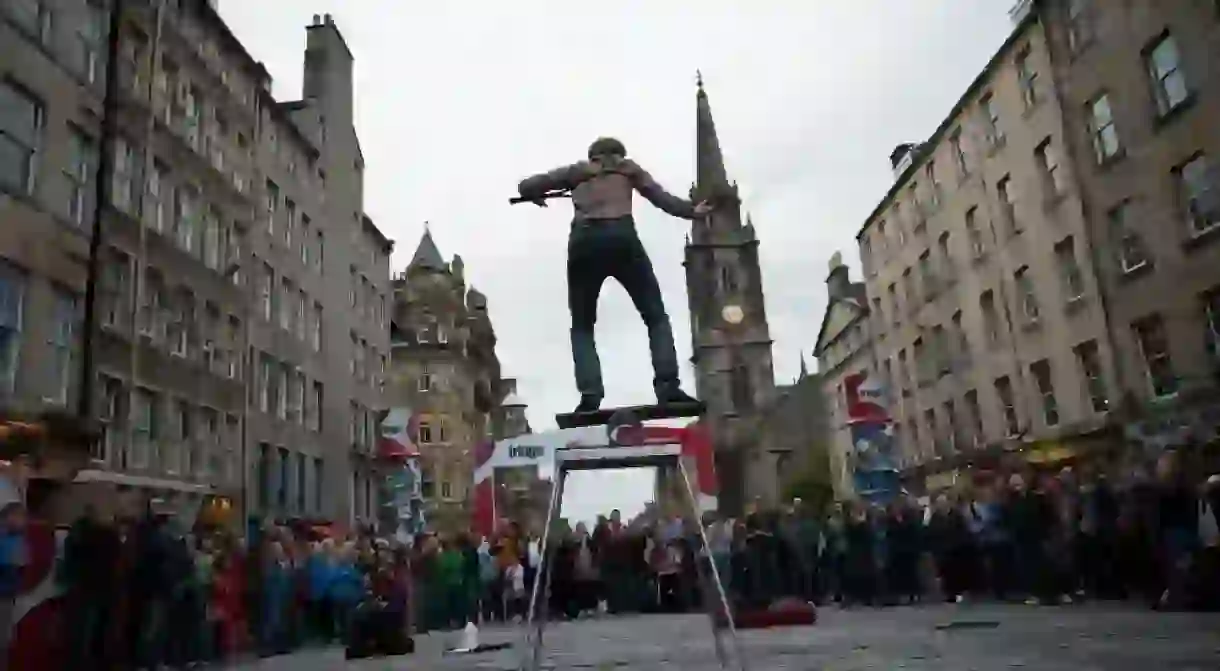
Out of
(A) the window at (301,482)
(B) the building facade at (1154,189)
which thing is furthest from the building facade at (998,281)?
(A) the window at (301,482)

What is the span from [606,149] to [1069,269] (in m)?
22.1

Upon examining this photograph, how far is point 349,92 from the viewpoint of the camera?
1515 inches

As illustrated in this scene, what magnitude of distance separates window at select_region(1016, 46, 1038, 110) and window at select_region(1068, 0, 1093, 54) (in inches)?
67.9

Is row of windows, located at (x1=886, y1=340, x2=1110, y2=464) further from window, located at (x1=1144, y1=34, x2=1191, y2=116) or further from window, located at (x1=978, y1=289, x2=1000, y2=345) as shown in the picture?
window, located at (x1=1144, y1=34, x2=1191, y2=116)

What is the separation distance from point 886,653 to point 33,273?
1366cm

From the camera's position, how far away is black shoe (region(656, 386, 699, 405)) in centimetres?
469

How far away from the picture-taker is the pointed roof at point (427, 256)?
62219mm

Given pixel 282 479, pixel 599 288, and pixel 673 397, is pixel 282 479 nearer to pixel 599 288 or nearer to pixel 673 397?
pixel 599 288

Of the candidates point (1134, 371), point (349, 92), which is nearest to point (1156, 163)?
point (1134, 371)

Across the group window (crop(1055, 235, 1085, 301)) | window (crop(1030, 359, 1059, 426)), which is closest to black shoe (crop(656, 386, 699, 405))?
window (crop(1055, 235, 1085, 301))

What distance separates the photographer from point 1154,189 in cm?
1945

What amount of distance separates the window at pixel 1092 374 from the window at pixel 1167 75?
20.2 ft

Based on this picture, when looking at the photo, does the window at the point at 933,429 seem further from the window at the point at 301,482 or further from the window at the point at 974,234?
the window at the point at 301,482

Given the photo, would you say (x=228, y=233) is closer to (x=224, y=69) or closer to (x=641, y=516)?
(x=224, y=69)
